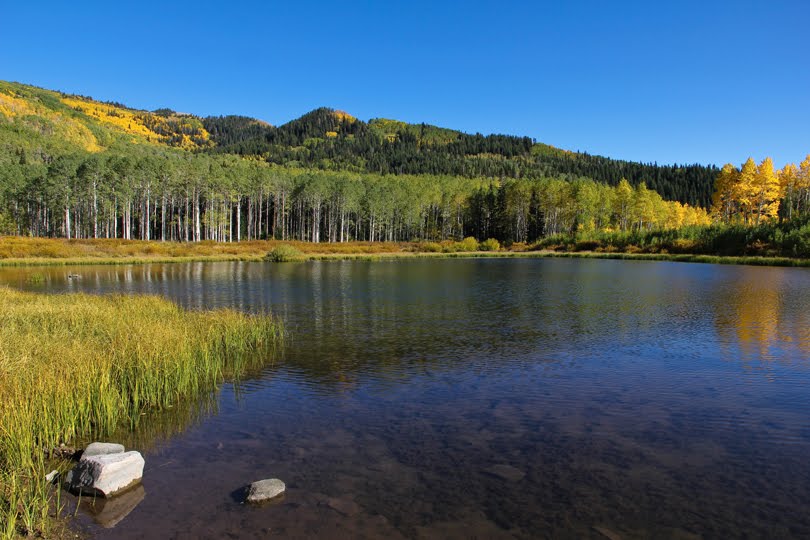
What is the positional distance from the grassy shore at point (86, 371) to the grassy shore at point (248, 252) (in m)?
49.5

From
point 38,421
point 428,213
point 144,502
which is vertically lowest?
point 144,502

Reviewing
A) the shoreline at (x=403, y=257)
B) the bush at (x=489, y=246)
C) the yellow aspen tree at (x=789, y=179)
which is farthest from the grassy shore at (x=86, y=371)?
the yellow aspen tree at (x=789, y=179)

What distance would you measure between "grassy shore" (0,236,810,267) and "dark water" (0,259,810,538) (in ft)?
167

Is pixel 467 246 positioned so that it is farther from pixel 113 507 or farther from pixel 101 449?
pixel 113 507

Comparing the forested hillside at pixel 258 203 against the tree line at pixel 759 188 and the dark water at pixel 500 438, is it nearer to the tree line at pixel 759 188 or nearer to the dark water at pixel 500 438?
the tree line at pixel 759 188

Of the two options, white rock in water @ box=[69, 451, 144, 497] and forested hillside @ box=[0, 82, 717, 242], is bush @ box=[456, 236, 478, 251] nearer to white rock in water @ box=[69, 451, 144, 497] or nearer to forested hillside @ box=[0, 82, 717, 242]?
forested hillside @ box=[0, 82, 717, 242]

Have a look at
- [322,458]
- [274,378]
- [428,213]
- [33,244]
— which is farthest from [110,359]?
[428,213]

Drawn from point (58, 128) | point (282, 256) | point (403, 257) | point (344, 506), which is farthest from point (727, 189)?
point (58, 128)

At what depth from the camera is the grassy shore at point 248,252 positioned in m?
63.4

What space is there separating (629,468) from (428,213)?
133400 mm

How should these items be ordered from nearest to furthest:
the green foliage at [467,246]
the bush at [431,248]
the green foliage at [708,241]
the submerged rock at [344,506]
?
1. the submerged rock at [344,506]
2. the green foliage at [708,241]
3. the bush at [431,248]
4. the green foliage at [467,246]

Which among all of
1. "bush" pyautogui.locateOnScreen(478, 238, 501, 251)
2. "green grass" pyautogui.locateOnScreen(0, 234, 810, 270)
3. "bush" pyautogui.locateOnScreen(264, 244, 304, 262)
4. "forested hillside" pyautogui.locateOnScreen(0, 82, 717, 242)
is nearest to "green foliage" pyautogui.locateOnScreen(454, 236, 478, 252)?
"green grass" pyautogui.locateOnScreen(0, 234, 810, 270)

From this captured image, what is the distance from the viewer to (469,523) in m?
7.63

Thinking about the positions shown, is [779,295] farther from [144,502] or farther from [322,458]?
[144,502]
